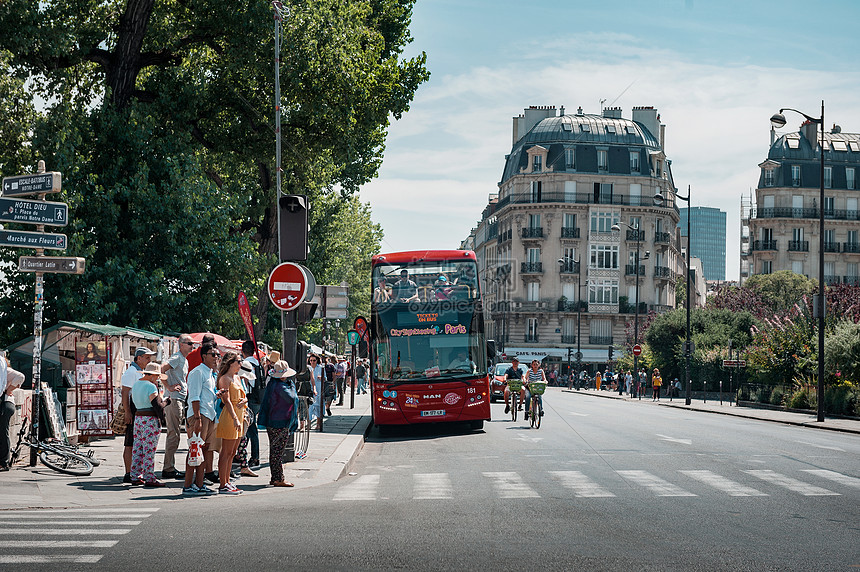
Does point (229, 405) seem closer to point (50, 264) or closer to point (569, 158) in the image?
point (50, 264)

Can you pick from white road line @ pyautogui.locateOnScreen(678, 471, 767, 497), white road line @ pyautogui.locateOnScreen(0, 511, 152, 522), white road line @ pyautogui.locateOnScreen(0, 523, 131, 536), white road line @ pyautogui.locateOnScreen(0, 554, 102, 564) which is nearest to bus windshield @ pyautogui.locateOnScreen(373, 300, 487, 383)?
Result: white road line @ pyautogui.locateOnScreen(678, 471, 767, 497)

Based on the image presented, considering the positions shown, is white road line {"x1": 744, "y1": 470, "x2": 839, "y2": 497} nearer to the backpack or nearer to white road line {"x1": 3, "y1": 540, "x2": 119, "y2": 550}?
the backpack

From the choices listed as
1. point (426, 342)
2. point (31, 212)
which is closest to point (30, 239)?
point (31, 212)

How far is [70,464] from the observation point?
1376cm

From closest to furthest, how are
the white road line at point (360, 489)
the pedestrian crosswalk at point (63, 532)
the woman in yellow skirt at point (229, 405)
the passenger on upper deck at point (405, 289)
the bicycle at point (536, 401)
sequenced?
the pedestrian crosswalk at point (63, 532), the woman in yellow skirt at point (229, 405), the white road line at point (360, 489), the passenger on upper deck at point (405, 289), the bicycle at point (536, 401)

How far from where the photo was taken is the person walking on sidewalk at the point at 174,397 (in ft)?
42.8

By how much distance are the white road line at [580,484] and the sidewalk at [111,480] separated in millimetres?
3280

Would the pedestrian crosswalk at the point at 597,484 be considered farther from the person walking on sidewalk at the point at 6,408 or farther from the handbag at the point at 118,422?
the handbag at the point at 118,422

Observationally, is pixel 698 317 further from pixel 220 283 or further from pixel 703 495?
pixel 703 495

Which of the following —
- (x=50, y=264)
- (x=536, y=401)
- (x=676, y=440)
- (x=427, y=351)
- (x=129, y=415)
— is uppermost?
(x=50, y=264)

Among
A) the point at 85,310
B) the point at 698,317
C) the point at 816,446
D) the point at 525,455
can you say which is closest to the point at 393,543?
the point at 525,455

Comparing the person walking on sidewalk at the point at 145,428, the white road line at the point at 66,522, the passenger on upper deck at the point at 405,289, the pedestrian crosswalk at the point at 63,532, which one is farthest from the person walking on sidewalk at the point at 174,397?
the passenger on upper deck at the point at 405,289

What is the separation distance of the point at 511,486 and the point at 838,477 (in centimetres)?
498

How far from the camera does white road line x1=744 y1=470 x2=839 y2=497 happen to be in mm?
12523
